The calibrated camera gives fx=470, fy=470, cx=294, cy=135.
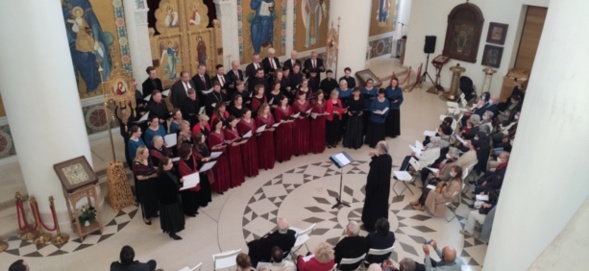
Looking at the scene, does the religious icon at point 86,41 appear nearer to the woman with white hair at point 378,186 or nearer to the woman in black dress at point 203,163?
the woman in black dress at point 203,163

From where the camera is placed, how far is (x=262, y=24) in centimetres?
1444

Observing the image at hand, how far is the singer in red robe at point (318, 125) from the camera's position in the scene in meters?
11.3

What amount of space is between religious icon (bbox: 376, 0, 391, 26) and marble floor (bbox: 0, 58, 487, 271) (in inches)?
360

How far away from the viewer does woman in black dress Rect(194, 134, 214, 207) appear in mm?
8867

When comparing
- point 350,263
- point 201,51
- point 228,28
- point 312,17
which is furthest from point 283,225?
point 312,17

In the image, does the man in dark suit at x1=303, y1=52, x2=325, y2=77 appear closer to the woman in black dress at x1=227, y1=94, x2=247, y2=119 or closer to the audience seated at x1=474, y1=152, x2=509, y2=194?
the woman in black dress at x1=227, y1=94, x2=247, y2=119

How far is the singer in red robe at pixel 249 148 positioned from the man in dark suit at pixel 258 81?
2.33m

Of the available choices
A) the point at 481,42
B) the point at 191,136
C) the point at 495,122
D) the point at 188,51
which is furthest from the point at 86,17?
the point at 481,42

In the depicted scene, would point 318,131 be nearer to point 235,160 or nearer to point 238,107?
point 238,107

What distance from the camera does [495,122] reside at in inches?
468

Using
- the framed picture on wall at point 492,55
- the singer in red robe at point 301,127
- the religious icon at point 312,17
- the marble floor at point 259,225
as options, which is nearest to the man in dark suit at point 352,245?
the marble floor at point 259,225


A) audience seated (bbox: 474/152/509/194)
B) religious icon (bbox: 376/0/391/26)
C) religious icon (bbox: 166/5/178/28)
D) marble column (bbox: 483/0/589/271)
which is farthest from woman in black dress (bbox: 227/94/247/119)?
religious icon (bbox: 376/0/391/26)

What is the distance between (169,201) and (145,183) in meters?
0.73

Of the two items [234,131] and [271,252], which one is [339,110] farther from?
[271,252]
